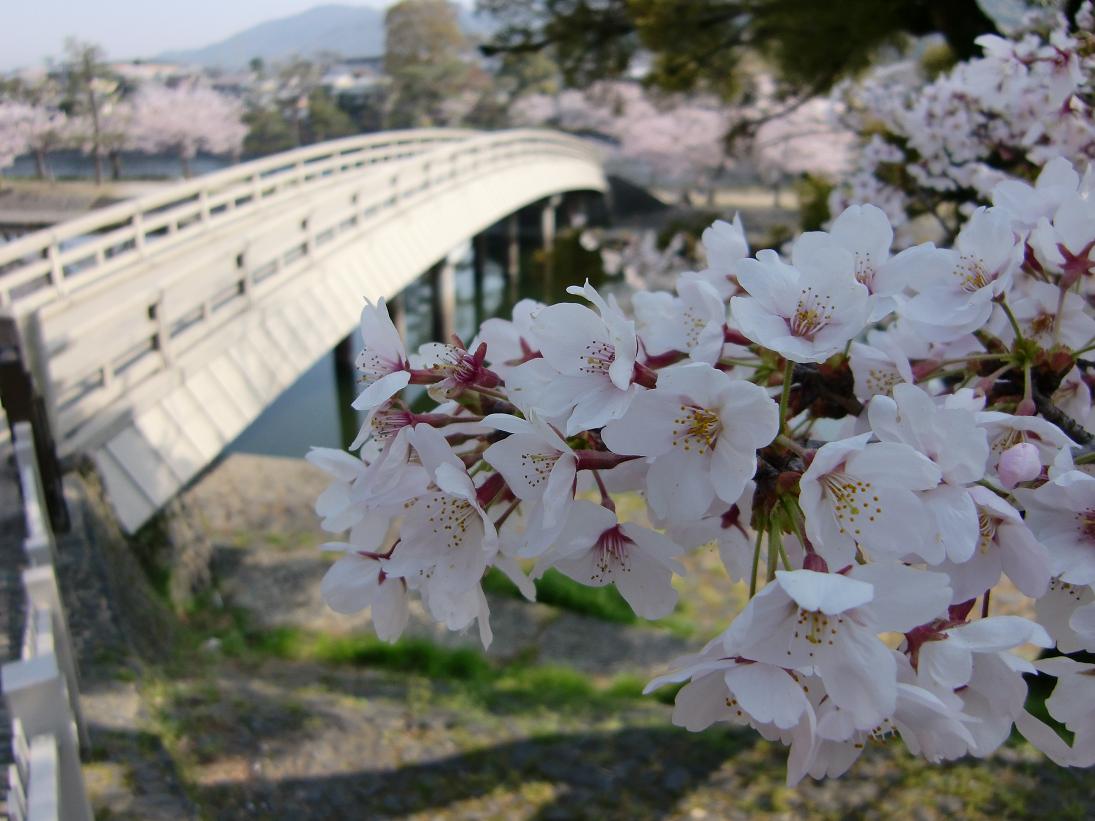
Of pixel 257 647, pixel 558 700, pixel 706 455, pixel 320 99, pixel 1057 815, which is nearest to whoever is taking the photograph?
pixel 706 455

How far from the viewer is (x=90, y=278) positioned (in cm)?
614

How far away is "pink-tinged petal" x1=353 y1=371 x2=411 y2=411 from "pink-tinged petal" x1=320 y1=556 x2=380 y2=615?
249mm

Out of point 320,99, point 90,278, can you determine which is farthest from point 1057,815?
point 320,99

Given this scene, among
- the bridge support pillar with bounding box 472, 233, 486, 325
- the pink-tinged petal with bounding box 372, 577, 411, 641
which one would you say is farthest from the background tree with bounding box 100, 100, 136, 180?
the bridge support pillar with bounding box 472, 233, 486, 325

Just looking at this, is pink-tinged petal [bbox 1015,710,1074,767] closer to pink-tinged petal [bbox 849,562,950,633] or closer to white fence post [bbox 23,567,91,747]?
pink-tinged petal [bbox 849,562,950,633]

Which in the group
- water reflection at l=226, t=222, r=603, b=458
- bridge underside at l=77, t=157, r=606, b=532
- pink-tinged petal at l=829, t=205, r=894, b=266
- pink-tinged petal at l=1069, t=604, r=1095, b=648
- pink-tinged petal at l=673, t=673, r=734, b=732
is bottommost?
water reflection at l=226, t=222, r=603, b=458

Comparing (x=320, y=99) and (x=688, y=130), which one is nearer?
(x=320, y=99)

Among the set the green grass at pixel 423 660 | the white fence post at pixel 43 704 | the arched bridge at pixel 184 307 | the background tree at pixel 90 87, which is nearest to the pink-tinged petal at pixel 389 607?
the white fence post at pixel 43 704

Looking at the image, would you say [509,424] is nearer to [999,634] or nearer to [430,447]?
[430,447]

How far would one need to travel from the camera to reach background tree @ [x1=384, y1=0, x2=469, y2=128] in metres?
19.2

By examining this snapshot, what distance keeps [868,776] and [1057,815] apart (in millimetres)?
690

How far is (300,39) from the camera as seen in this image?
13.3 m

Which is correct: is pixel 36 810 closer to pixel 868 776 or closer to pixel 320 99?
pixel 868 776

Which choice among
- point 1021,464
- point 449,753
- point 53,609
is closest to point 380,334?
point 1021,464
